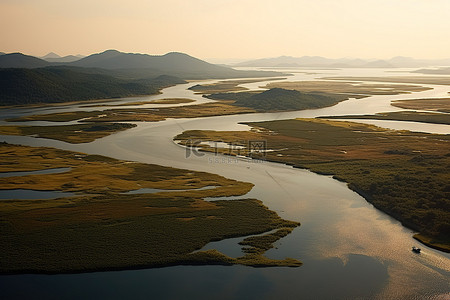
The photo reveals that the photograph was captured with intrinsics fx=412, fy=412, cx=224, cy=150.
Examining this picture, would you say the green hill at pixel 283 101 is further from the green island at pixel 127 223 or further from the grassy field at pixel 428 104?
the green island at pixel 127 223

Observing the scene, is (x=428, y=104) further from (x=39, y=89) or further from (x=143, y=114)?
(x=39, y=89)

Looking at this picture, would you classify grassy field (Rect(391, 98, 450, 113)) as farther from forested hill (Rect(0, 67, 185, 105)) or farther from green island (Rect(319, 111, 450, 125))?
forested hill (Rect(0, 67, 185, 105))

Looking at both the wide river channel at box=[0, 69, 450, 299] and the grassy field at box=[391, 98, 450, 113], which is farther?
the grassy field at box=[391, 98, 450, 113]

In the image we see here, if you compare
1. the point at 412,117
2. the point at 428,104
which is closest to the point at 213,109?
the point at 412,117

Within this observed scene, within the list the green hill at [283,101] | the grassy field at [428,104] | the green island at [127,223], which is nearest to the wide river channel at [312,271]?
the green island at [127,223]

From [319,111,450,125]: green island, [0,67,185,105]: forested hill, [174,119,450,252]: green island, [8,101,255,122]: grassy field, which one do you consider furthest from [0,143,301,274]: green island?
[0,67,185,105]: forested hill

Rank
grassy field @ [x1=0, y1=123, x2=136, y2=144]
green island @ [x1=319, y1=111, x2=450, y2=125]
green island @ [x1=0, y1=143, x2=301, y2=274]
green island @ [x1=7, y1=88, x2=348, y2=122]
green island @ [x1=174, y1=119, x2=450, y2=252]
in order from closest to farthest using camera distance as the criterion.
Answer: green island @ [x1=0, y1=143, x2=301, y2=274], green island @ [x1=174, y1=119, x2=450, y2=252], grassy field @ [x1=0, y1=123, x2=136, y2=144], green island @ [x1=319, y1=111, x2=450, y2=125], green island @ [x1=7, y1=88, x2=348, y2=122]
